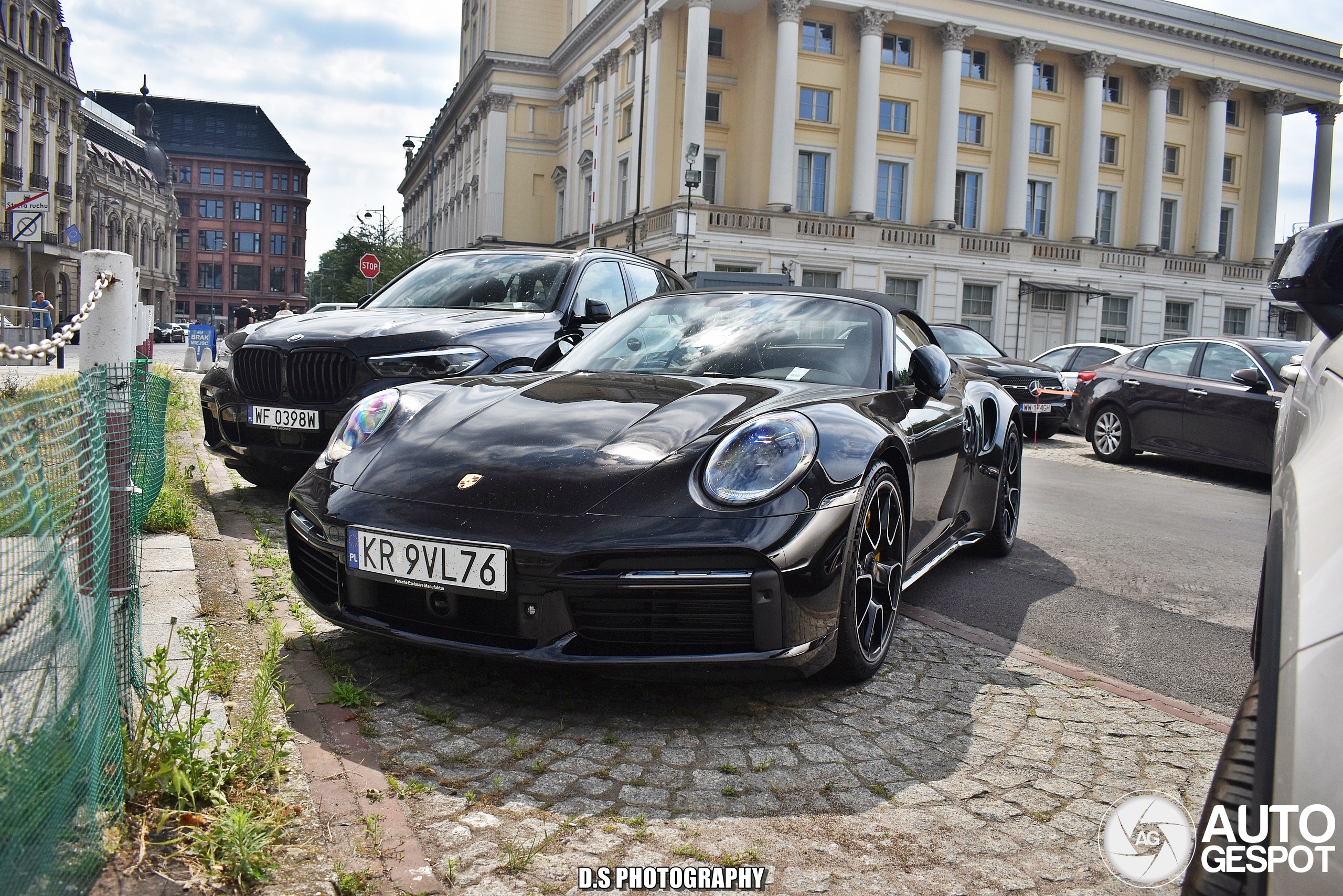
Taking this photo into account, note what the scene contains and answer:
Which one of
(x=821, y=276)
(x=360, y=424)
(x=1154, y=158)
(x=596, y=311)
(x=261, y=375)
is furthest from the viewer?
(x=1154, y=158)

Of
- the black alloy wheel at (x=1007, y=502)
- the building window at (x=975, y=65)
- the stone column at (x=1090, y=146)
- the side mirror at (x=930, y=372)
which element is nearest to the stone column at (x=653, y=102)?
the building window at (x=975, y=65)

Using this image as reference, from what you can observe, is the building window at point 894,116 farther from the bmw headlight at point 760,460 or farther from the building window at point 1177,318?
the bmw headlight at point 760,460

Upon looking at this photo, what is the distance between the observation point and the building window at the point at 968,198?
44.3 m

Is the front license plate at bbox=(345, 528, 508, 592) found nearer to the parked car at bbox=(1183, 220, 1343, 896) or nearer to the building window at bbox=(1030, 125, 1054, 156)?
the parked car at bbox=(1183, 220, 1343, 896)

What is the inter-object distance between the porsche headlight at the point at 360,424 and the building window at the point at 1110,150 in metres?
49.0

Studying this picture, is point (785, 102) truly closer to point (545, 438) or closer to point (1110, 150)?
point (1110, 150)

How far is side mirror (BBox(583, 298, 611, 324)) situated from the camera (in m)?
6.75

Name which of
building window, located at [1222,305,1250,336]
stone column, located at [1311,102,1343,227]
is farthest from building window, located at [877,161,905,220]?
stone column, located at [1311,102,1343,227]

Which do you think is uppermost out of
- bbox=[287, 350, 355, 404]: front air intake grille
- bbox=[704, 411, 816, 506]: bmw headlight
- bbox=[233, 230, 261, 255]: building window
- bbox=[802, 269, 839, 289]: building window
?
bbox=[233, 230, 261, 255]: building window

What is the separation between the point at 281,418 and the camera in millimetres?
6008

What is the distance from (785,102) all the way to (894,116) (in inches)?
238

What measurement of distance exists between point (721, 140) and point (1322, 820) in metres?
43.3

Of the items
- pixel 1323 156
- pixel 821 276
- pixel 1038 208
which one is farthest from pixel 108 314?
pixel 1323 156

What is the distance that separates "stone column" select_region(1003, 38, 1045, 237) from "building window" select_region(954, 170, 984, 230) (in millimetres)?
1265
